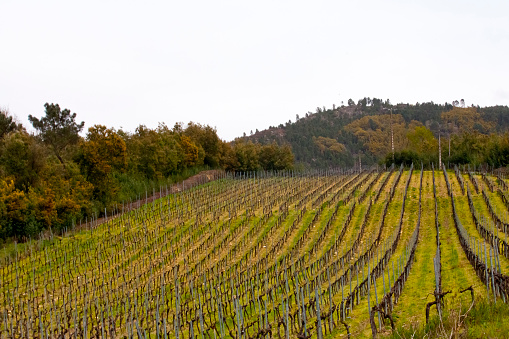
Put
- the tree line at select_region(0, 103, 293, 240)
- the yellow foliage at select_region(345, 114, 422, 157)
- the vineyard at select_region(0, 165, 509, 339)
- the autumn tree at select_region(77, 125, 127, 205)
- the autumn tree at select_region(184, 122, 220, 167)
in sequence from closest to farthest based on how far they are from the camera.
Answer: the vineyard at select_region(0, 165, 509, 339) < the tree line at select_region(0, 103, 293, 240) < the autumn tree at select_region(77, 125, 127, 205) < the autumn tree at select_region(184, 122, 220, 167) < the yellow foliage at select_region(345, 114, 422, 157)

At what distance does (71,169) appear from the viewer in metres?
33.8

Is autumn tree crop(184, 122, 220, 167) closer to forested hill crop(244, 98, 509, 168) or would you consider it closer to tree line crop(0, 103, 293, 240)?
tree line crop(0, 103, 293, 240)

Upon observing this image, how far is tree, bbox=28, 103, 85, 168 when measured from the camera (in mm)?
41500

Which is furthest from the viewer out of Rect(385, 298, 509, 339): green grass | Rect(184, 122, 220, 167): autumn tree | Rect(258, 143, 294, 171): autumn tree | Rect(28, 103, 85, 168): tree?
Rect(258, 143, 294, 171): autumn tree

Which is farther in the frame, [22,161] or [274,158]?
[274,158]

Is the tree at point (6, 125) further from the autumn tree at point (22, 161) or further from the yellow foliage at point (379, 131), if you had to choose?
the yellow foliage at point (379, 131)

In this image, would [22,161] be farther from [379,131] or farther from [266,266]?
[379,131]

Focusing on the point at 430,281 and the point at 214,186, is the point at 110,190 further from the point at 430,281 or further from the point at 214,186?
the point at 430,281

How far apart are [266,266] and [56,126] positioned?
→ 3008 cm

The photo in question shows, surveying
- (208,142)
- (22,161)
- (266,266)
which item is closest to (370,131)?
(208,142)

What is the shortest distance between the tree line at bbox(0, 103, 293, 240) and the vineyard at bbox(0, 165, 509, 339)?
1.48 m

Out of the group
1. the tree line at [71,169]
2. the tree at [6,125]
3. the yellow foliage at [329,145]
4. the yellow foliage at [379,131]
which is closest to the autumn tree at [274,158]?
the tree line at [71,169]

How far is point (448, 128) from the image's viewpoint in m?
132

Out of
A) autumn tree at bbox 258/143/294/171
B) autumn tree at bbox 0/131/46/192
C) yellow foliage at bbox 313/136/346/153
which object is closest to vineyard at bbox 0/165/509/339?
autumn tree at bbox 0/131/46/192
